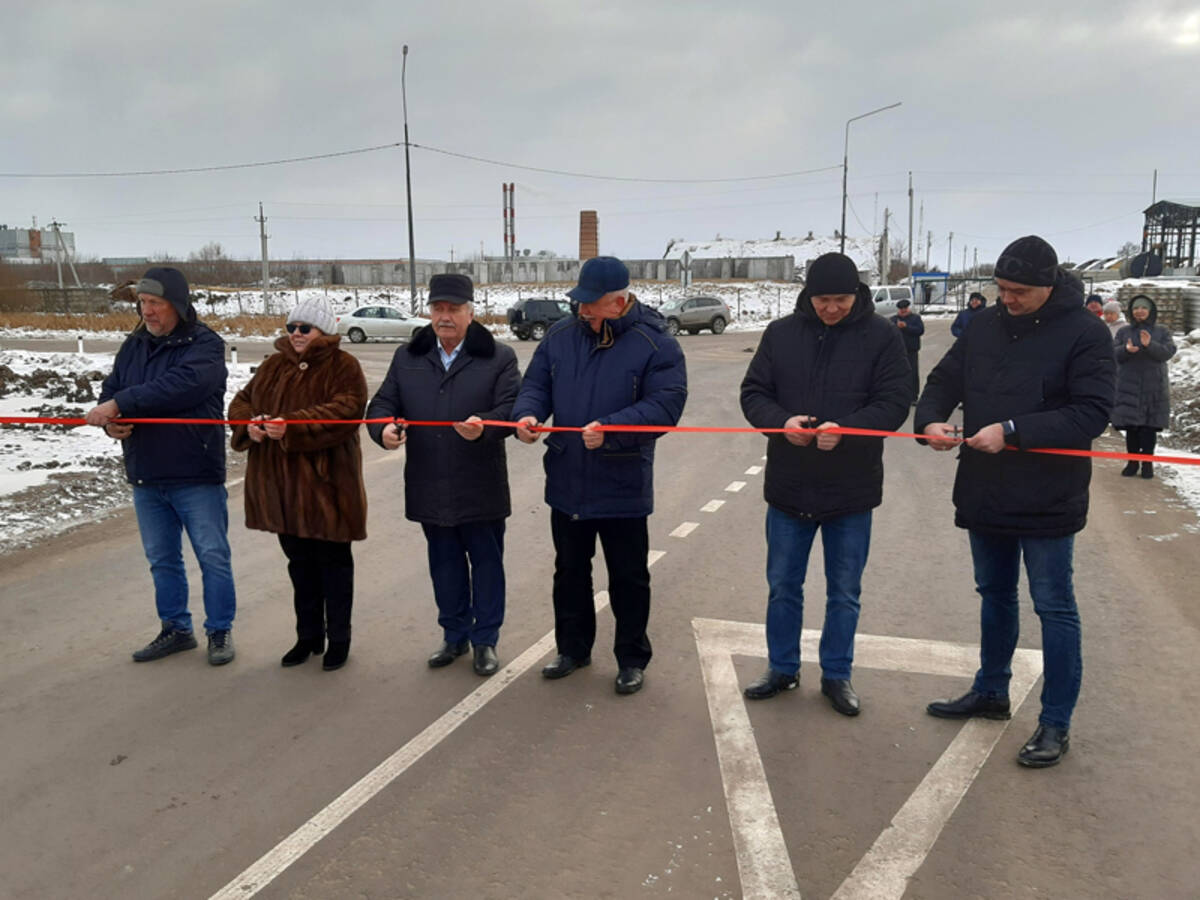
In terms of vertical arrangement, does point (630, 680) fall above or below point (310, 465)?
below

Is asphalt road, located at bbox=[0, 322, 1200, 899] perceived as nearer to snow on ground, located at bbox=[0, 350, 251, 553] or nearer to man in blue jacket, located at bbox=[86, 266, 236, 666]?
man in blue jacket, located at bbox=[86, 266, 236, 666]

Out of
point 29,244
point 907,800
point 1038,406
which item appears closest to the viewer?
point 907,800

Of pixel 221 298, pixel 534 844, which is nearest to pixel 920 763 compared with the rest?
pixel 534 844

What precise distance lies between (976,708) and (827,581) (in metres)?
0.84

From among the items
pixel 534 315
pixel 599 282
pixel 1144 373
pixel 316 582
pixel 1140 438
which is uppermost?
pixel 599 282

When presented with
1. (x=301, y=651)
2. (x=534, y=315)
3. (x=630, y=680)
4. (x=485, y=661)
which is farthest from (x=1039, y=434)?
(x=534, y=315)

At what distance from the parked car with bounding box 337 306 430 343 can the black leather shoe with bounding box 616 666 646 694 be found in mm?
31367

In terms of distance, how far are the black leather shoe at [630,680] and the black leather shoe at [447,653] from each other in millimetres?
898

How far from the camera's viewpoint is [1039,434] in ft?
12.1

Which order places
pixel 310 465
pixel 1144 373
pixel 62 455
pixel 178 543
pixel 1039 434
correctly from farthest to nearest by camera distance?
1. pixel 62 455
2. pixel 1144 373
3. pixel 178 543
4. pixel 310 465
5. pixel 1039 434

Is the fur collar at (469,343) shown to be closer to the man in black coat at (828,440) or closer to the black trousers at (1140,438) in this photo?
the man in black coat at (828,440)

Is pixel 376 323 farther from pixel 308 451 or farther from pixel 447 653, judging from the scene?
pixel 447 653

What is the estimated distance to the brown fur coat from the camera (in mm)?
4660

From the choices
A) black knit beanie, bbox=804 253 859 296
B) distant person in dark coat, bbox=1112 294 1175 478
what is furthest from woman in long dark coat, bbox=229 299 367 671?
distant person in dark coat, bbox=1112 294 1175 478
